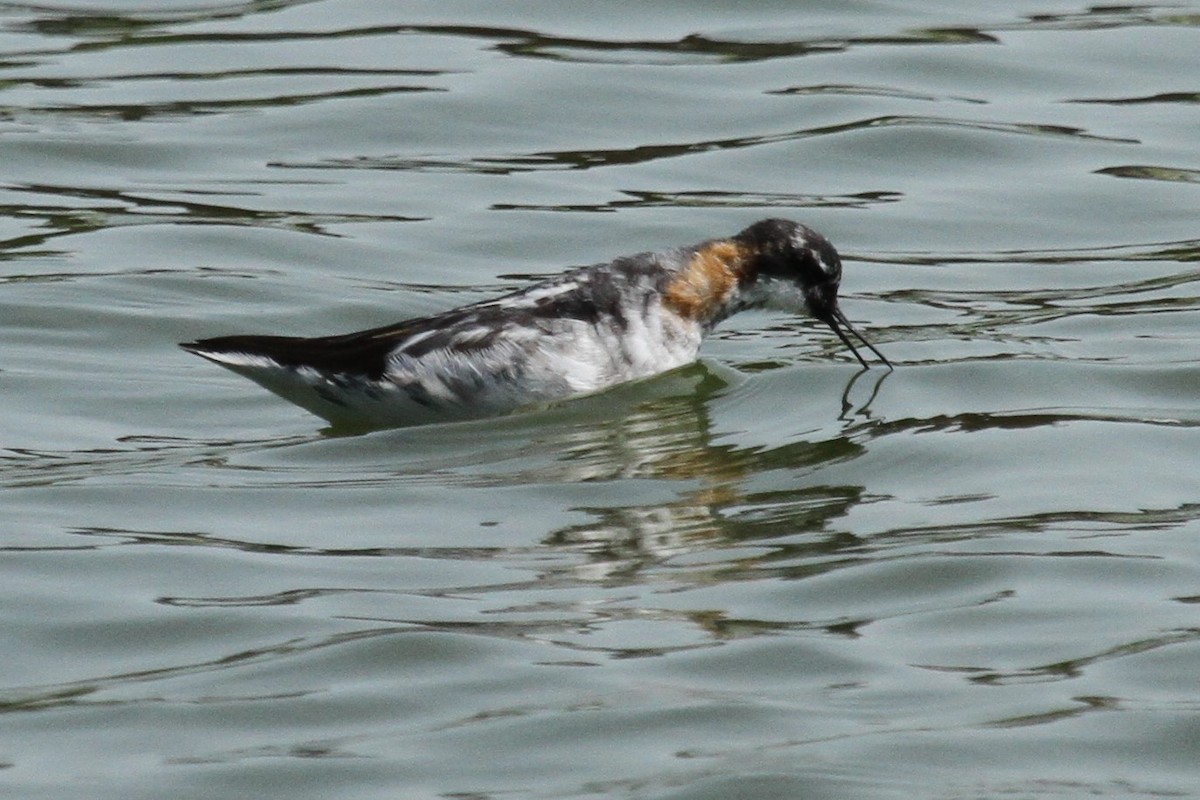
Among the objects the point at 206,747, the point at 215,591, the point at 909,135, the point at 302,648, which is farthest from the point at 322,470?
the point at 909,135

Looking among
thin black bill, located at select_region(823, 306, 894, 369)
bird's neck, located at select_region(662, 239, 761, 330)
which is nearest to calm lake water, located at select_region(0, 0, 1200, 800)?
thin black bill, located at select_region(823, 306, 894, 369)

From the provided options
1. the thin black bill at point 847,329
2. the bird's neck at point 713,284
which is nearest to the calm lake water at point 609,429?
the thin black bill at point 847,329

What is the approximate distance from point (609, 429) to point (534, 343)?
54 cm

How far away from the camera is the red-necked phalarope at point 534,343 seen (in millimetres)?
11570

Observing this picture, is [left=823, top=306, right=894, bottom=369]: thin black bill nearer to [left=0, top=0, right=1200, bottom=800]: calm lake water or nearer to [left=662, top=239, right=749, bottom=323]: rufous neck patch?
[left=0, top=0, right=1200, bottom=800]: calm lake water

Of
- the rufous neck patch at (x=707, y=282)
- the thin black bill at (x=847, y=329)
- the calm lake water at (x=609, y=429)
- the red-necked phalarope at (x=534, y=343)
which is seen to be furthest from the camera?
the thin black bill at (x=847, y=329)

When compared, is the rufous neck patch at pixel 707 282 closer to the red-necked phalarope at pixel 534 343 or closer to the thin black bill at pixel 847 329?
the red-necked phalarope at pixel 534 343

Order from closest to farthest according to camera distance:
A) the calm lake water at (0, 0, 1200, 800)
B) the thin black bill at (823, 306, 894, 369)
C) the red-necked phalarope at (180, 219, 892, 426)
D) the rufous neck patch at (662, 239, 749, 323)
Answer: the calm lake water at (0, 0, 1200, 800)
the red-necked phalarope at (180, 219, 892, 426)
the rufous neck patch at (662, 239, 749, 323)
the thin black bill at (823, 306, 894, 369)

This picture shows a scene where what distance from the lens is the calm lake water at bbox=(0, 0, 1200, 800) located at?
7781 millimetres

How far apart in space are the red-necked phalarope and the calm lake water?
181 millimetres

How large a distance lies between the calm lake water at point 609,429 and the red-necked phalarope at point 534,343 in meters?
0.18

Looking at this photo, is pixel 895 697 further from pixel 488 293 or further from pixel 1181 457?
pixel 488 293

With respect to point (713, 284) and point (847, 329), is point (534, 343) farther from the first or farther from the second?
point (847, 329)

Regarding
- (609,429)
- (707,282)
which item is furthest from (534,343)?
(707,282)
